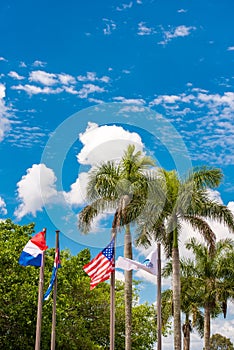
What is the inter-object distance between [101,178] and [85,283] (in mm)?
10309

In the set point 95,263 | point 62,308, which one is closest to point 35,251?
point 95,263

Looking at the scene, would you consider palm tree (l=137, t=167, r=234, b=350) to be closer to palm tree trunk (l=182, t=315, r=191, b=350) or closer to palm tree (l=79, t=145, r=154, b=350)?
palm tree (l=79, t=145, r=154, b=350)

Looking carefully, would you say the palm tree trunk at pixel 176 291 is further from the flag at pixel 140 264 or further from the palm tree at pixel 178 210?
the flag at pixel 140 264

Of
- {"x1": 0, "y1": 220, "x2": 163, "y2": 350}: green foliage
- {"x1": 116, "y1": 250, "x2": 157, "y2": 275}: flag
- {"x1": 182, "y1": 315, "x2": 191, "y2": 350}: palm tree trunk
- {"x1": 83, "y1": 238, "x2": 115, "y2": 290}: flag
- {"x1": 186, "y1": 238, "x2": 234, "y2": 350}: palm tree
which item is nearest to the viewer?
{"x1": 83, "y1": 238, "x2": 115, "y2": 290}: flag

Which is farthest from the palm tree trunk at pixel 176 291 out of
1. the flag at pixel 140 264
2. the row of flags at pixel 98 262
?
the row of flags at pixel 98 262

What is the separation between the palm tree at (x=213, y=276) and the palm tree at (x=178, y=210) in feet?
33.6

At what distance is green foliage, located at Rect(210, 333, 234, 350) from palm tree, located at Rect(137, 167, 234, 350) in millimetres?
55999

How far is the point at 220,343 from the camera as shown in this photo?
84438mm

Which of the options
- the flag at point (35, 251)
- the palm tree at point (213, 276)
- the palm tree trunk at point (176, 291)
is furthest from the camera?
the palm tree at point (213, 276)

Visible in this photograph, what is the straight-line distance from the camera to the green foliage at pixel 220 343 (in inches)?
3275

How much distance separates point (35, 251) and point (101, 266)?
2.63 meters

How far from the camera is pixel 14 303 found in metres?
33.0

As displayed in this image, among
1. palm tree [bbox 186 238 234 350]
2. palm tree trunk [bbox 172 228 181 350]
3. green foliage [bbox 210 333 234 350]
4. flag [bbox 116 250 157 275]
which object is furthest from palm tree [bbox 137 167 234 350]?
green foliage [bbox 210 333 234 350]

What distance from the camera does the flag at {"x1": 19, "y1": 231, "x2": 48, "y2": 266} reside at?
23.7 m
